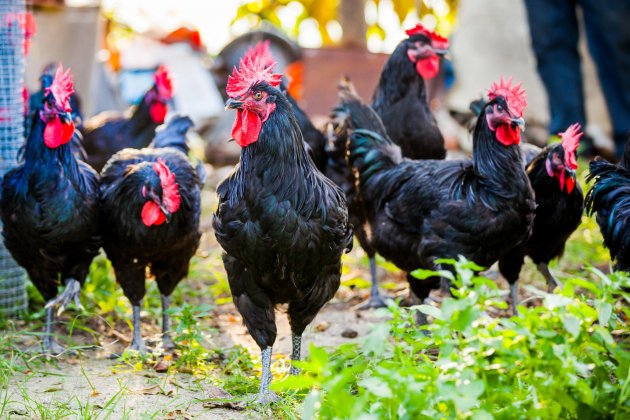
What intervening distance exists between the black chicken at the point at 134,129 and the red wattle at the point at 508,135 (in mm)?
3666

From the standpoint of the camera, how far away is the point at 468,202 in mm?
4438


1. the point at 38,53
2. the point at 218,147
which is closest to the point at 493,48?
the point at 218,147

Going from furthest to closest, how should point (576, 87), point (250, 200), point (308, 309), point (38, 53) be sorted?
point (38, 53) < point (576, 87) < point (308, 309) < point (250, 200)

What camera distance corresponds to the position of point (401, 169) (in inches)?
196

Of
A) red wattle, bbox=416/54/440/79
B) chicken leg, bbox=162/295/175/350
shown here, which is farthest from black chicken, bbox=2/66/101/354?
red wattle, bbox=416/54/440/79

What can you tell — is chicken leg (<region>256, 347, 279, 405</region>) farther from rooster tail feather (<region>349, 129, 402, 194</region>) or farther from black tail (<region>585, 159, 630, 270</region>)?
black tail (<region>585, 159, 630, 270</region>)

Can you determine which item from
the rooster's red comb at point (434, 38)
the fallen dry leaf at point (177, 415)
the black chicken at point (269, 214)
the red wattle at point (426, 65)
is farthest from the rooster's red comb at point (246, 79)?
the rooster's red comb at point (434, 38)

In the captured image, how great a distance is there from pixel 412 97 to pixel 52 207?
277cm

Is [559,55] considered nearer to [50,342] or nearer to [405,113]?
[405,113]

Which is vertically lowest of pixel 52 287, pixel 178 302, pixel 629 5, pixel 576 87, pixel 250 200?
pixel 178 302

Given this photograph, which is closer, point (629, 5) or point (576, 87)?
point (629, 5)

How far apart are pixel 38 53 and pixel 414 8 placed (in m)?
5.29

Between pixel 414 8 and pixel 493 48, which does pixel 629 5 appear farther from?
pixel 414 8

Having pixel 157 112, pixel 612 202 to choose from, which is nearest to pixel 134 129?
pixel 157 112
